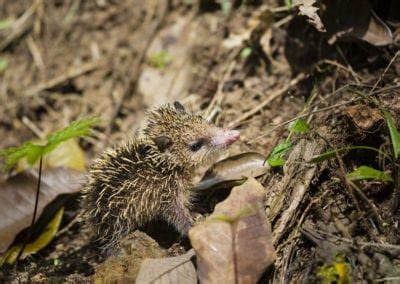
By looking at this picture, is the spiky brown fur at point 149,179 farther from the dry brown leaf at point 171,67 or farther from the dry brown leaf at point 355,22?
the dry brown leaf at point 171,67

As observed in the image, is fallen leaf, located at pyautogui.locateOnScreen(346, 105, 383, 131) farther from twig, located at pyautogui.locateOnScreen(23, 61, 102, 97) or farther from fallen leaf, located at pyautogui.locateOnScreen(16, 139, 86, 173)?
twig, located at pyautogui.locateOnScreen(23, 61, 102, 97)

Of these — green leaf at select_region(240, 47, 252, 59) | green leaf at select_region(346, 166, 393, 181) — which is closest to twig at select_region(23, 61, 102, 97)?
green leaf at select_region(240, 47, 252, 59)

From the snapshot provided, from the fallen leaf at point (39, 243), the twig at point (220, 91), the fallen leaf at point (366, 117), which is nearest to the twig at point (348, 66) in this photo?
the fallen leaf at point (366, 117)

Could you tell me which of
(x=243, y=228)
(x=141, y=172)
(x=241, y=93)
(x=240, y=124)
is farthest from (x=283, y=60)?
(x=243, y=228)

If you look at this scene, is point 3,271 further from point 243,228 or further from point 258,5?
point 258,5

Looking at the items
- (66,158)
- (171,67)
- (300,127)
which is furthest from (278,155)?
(171,67)
